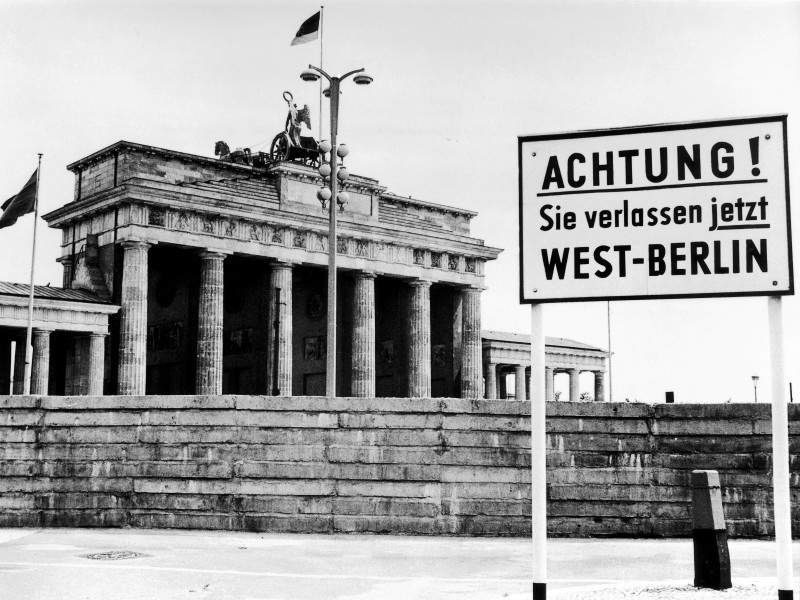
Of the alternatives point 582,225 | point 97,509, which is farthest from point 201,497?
point 582,225

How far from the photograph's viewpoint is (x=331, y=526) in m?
16.6

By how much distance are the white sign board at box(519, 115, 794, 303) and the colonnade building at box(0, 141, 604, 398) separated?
143ft

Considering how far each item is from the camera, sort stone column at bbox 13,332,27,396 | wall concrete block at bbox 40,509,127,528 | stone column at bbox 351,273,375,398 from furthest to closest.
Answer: stone column at bbox 351,273,375,398 < stone column at bbox 13,332,27,396 < wall concrete block at bbox 40,509,127,528

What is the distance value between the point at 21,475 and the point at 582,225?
1259 centimetres

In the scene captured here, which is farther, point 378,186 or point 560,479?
point 378,186

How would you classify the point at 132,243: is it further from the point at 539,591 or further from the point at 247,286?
the point at 539,591

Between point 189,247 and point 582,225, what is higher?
point 189,247

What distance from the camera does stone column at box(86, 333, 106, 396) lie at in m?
50.5

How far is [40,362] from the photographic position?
48.4 meters

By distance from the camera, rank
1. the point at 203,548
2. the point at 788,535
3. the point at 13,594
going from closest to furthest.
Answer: the point at 788,535 → the point at 13,594 → the point at 203,548

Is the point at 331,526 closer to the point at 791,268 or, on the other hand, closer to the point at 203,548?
the point at 203,548

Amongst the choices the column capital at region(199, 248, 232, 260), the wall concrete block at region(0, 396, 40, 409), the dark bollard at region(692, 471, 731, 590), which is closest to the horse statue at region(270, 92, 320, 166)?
the column capital at region(199, 248, 232, 260)

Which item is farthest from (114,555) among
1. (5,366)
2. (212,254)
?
(212,254)

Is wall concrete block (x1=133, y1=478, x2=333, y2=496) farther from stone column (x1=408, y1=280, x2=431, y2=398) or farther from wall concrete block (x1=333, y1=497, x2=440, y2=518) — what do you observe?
stone column (x1=408, y1=280, x2=431, y2=398)
